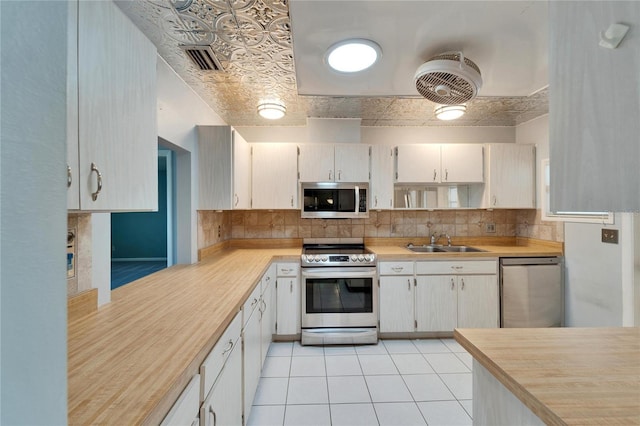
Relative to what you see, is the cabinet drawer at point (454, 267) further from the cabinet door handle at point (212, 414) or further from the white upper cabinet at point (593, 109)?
the white upper cabinet at point (593, 109)

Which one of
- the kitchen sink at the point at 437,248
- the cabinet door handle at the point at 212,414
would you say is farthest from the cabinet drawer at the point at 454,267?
the cabinet door handle at the point at 212,414

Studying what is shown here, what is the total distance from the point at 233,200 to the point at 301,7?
6.59 ft

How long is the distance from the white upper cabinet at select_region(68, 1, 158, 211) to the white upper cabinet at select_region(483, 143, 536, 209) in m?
3.35

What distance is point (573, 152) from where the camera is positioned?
1.82 ft

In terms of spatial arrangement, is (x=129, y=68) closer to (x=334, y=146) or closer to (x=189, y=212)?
(x=189, y=212)

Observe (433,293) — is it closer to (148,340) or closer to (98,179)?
(148,340)

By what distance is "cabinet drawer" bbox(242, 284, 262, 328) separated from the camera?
1673 mm

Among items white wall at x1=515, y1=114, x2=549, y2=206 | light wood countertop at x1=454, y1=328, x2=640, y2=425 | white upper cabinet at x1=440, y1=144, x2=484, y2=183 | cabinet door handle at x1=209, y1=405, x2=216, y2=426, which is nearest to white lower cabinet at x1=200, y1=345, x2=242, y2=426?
cabinet door handle at x1=209, y1=405, x2=216, y2=426

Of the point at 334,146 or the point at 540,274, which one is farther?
the point at 334,146

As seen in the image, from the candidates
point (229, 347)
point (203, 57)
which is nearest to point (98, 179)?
point (229, 347)

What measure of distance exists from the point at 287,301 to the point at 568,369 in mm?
2353

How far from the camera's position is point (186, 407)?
871 millimetres

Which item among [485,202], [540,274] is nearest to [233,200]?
[485,202]

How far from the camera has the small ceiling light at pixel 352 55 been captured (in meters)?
1.08
